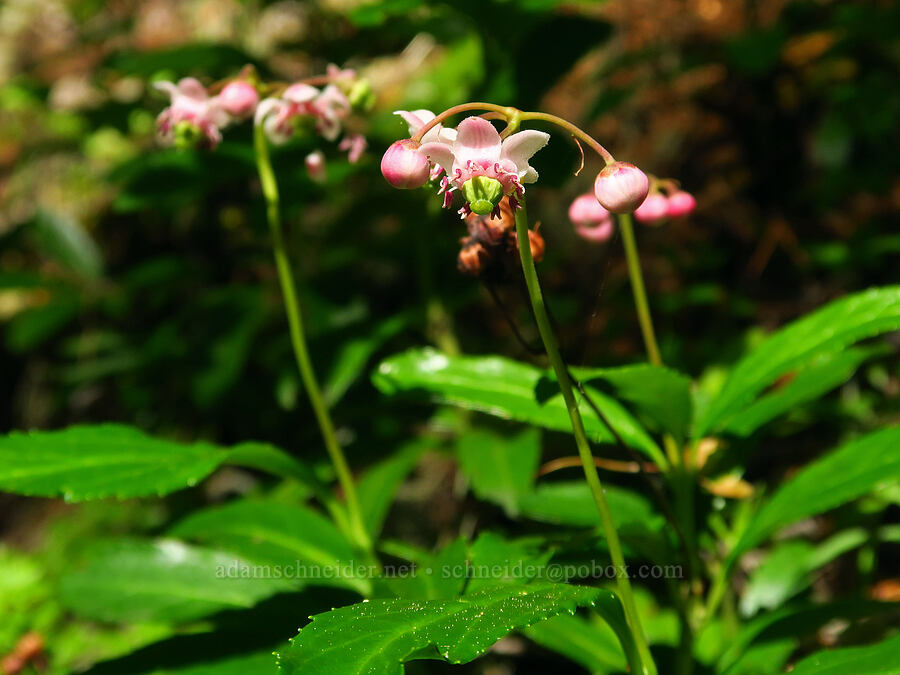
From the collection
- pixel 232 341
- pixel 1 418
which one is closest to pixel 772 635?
pixel 232 341

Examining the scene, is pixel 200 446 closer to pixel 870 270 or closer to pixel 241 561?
pixel 241 561

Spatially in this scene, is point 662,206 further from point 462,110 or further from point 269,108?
point 269,108

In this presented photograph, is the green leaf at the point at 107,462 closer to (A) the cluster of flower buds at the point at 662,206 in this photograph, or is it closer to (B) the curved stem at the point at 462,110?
(B) the curved stem at the point at 462,110

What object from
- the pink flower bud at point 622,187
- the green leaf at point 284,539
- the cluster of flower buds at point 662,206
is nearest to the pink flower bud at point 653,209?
the cluster of flower buds at point 662,206

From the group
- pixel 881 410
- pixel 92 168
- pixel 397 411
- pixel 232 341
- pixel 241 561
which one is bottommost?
pixel 241 561

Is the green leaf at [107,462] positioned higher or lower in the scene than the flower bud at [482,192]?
lower

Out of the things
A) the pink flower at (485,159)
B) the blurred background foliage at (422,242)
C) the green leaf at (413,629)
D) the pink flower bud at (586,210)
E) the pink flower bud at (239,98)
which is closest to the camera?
the green leaf at (413,629)
